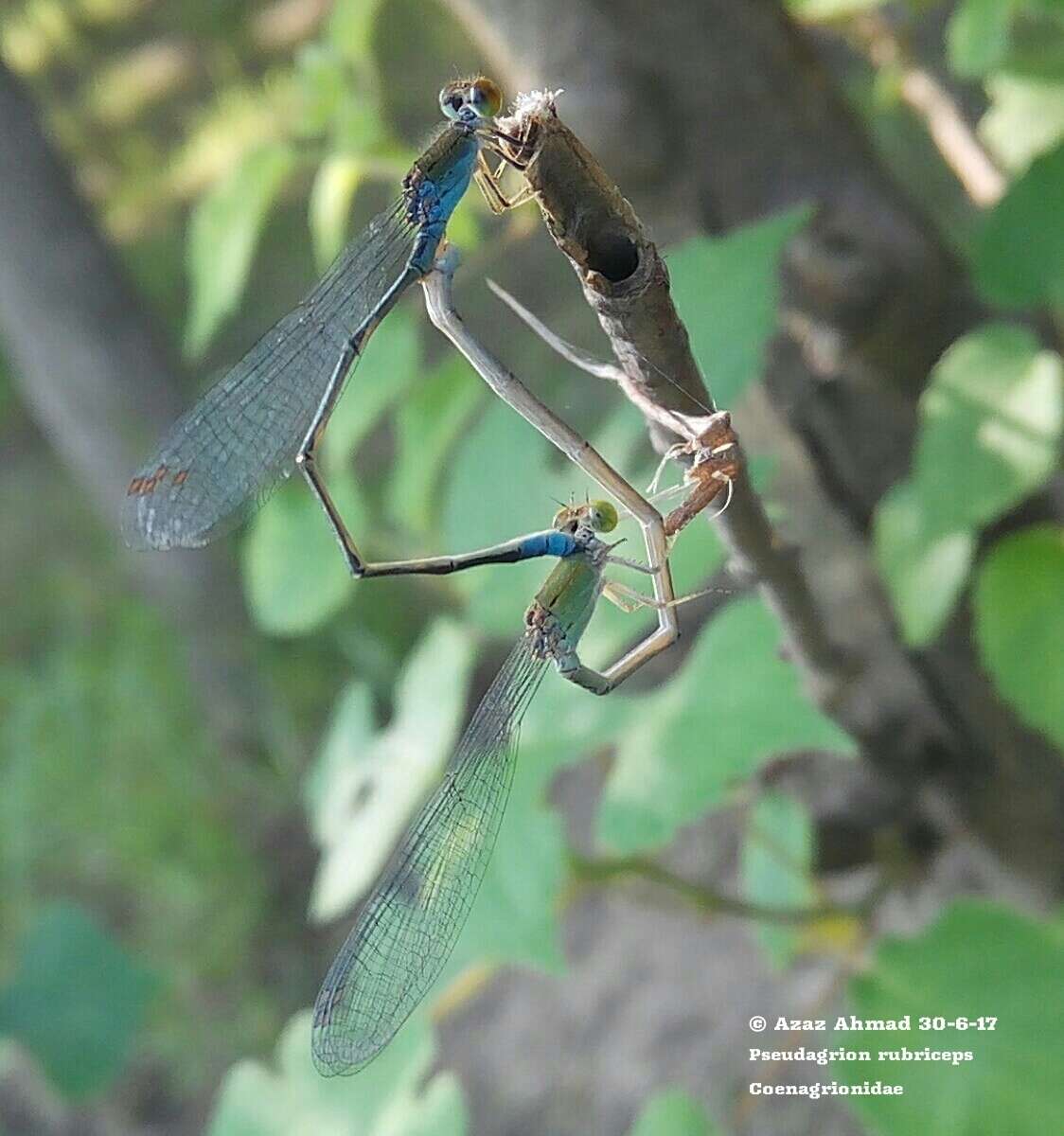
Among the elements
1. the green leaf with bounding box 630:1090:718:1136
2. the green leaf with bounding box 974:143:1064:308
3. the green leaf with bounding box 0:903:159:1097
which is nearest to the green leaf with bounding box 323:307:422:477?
the green leaf with bounding box 974:143:1064:308

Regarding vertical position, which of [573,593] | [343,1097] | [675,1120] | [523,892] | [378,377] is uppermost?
[378,377]

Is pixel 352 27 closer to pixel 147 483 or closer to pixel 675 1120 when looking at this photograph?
pixel 147 483

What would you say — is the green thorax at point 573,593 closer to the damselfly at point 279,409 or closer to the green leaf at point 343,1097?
the damselfly at point 279,409

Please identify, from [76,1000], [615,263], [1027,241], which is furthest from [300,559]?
[76,1000]

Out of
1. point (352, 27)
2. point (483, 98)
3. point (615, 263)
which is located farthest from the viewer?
point (352, 27)

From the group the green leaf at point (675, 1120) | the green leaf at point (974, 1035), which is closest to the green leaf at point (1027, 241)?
the green leaf at point (974, 1035)
